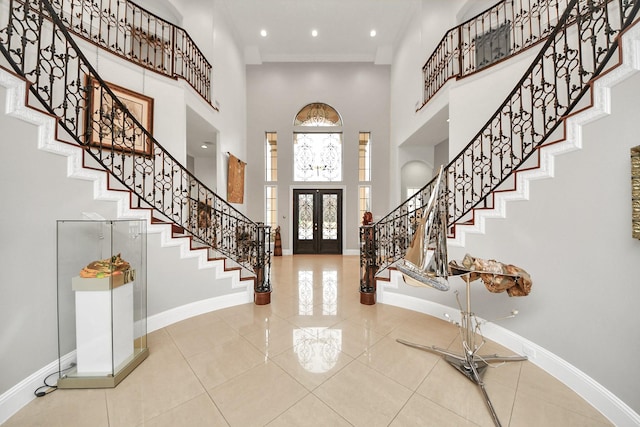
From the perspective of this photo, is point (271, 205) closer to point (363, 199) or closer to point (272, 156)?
point (272, 156)

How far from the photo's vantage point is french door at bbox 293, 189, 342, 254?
7.77 metres

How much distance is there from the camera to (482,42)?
472 centimetres

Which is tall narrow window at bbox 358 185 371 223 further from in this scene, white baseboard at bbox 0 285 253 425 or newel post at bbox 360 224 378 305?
white baseboard at bbox 0 285 253 425

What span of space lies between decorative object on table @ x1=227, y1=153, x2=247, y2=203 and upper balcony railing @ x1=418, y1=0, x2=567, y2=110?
504cm

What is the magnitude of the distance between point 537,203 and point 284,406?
110 inches

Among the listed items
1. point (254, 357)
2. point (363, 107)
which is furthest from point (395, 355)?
point (363, 107)

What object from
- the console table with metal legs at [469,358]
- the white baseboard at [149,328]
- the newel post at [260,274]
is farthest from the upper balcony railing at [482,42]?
the white baseboard at [149,328]

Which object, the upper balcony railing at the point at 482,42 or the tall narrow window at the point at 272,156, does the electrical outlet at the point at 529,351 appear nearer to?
the upper balcony railing at the point at 482,42

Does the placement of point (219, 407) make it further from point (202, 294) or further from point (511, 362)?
point (511, 362)

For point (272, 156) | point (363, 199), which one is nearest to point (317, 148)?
point (272, 156)

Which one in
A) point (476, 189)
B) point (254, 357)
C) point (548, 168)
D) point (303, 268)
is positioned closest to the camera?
point (548, 168)

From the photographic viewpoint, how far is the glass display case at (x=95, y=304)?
178 cm

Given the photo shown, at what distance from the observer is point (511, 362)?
2.04 metres

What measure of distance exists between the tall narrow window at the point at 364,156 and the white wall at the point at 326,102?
17cm
